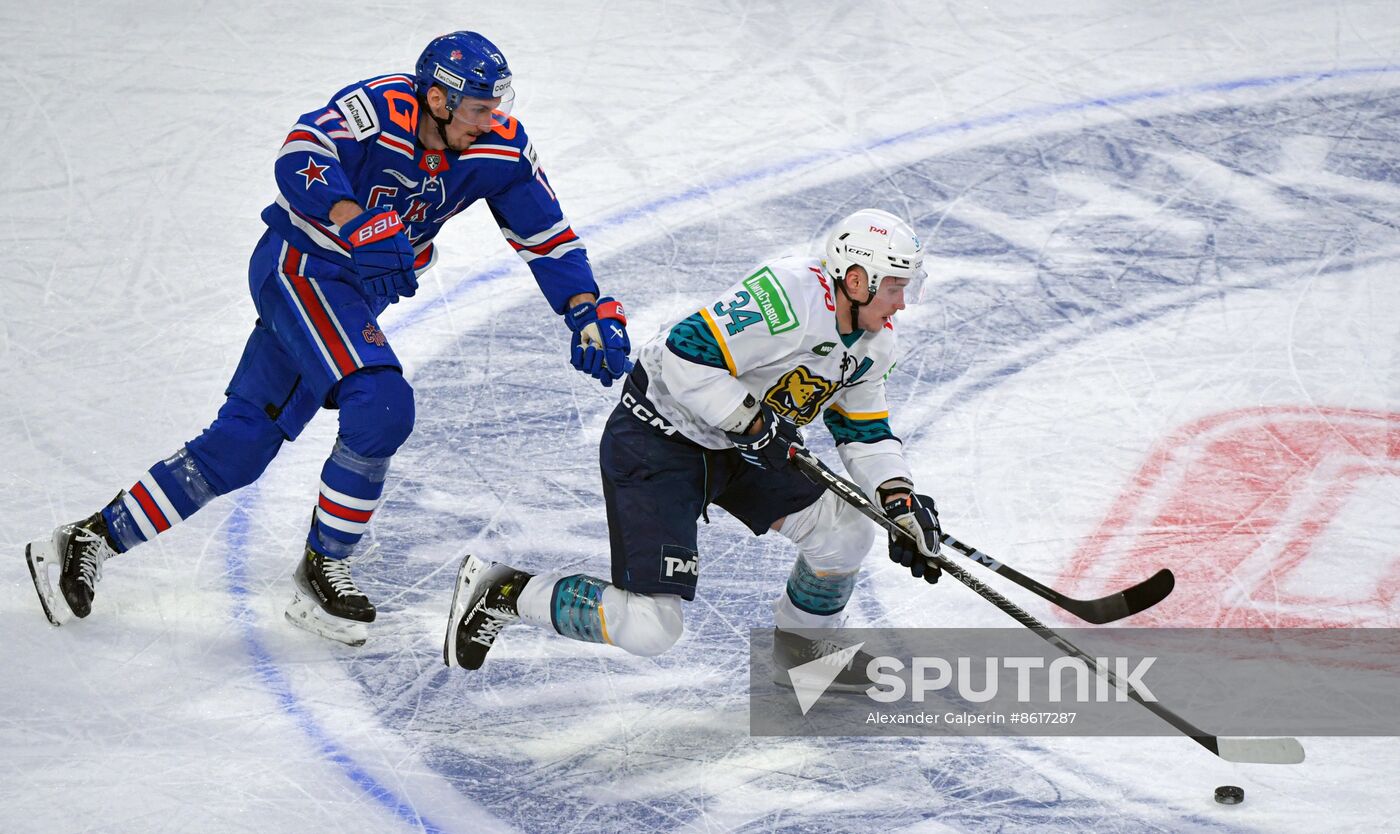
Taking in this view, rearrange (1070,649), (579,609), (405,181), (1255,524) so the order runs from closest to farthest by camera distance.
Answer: (1070,649)
(579,609)
(405,181)
(1255,524)

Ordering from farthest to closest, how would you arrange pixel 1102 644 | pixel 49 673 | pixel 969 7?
pixel 969 7
pixel 1102 644
pixel 49 673

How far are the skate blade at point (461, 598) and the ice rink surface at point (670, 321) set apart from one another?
0.40 ft

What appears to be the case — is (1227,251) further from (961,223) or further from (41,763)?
(41,763)

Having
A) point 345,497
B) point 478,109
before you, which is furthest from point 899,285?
point 345,497

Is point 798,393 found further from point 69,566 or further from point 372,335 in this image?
point 69,566

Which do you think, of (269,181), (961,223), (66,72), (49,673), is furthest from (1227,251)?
(66,72)

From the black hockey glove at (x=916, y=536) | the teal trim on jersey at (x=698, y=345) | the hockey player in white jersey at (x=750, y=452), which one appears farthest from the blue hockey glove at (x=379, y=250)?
the black hockey glove at (x=916, y=536)

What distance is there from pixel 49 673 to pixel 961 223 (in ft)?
12.8

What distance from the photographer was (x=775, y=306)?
3.61m

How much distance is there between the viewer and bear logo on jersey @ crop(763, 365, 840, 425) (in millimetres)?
3762

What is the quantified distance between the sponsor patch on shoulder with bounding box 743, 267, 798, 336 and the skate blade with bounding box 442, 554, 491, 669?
995 millimetres

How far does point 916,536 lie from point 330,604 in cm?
158

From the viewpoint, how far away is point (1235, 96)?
740 centimetres

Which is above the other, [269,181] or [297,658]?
[269,181]
